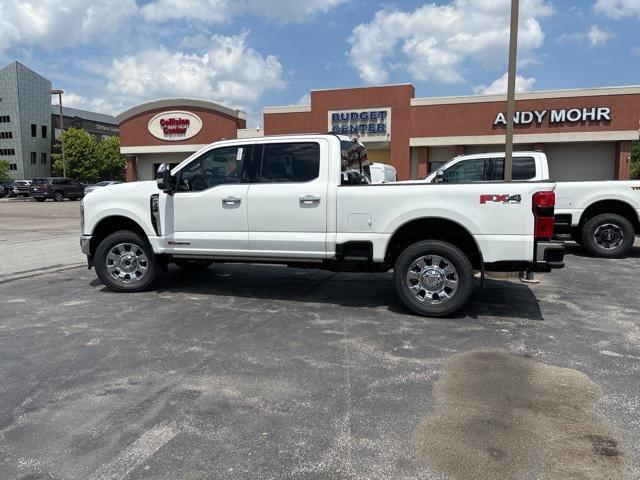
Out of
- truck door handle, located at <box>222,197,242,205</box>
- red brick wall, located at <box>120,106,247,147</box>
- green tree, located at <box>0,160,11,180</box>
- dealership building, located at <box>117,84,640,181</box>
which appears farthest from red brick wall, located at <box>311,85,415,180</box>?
green tree, located at <box>0,160,11,180</box>

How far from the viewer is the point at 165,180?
6.53 metres

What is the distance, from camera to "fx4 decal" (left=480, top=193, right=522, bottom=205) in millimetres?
5379

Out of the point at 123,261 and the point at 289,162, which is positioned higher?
the point at 289,162

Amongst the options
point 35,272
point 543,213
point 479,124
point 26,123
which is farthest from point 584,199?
point 26,123

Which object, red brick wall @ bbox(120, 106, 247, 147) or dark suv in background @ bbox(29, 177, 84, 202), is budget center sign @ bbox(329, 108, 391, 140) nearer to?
red brick wall @ bbox(120, 106, 247, 147)

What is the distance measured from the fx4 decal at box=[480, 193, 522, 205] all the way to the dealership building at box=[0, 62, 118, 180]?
77.4 m

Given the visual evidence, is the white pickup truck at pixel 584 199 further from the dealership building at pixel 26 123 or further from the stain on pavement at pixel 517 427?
the dealership building at pixel 26 123

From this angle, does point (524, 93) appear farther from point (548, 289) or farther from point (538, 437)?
point (538, 437)

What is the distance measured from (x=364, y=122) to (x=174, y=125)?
13.8 metres

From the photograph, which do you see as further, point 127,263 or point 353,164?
point 127,263

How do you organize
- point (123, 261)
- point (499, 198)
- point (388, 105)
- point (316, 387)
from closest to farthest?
point (316, 387) → point (499, 198) → point (123, 261) → point (388, 105)

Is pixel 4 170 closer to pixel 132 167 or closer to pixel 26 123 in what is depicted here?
pixel 26 123

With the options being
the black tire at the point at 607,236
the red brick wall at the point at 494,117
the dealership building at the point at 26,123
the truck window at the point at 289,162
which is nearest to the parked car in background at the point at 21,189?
the dealership building at the point at 26,123

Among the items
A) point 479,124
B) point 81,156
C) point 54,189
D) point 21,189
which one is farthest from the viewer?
point 81,156
